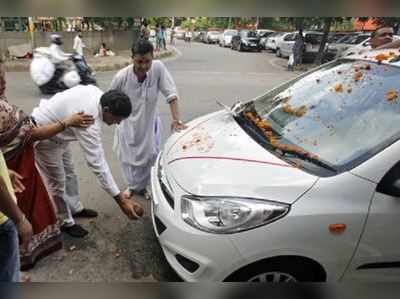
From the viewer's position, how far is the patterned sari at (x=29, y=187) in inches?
84.5


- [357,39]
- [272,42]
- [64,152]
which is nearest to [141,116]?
[64,152]

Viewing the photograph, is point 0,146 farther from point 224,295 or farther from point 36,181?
point 224,295

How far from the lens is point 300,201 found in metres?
1.94

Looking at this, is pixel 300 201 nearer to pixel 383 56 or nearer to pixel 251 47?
pixel 383 56

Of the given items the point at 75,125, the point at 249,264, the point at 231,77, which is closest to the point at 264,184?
the point at 249,264

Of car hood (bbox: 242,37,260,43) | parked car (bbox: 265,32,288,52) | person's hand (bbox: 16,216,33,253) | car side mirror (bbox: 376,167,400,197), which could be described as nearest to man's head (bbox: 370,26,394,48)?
car side mirror (bbox: 376,167,400,197)

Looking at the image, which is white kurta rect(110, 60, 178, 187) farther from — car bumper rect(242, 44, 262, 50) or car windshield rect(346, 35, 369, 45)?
car bumper rect(242, 44, 262, 50)

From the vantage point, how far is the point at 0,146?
85.0 inches

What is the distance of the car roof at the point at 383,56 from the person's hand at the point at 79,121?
1914mm

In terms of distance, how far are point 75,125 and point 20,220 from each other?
663 mm

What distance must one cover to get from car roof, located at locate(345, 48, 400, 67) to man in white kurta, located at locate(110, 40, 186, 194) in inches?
57.4

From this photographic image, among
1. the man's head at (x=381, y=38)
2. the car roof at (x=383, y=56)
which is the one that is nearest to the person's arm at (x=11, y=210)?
the car roof at (x=383, y=56)

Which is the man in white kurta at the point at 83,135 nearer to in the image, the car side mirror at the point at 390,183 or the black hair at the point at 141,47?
the black hair at the point at 141,47

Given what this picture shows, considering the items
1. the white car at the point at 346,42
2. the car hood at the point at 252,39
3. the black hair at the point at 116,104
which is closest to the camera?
the black hair at the point at 116,104
